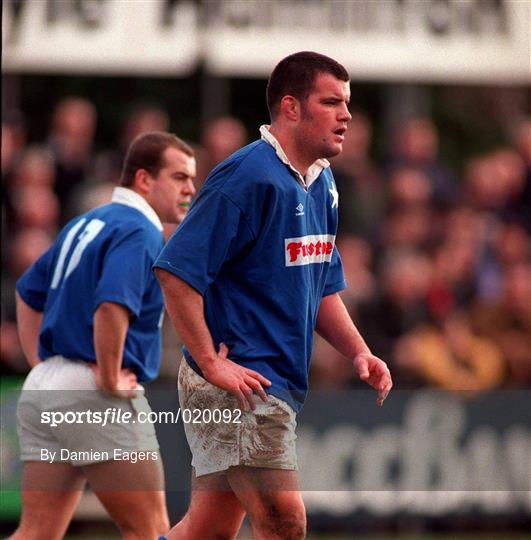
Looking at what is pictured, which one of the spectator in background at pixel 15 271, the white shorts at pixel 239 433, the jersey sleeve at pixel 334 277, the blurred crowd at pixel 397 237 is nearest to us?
the white shorts at pixel 239 433

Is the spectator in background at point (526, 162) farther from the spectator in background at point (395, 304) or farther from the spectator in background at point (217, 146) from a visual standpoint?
the spectator in background at point (217, 146)

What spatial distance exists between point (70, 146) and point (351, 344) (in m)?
5.80

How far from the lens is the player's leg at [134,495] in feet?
22.2

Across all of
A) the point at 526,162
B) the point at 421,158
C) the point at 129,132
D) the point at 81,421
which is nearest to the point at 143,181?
the point at 81,421

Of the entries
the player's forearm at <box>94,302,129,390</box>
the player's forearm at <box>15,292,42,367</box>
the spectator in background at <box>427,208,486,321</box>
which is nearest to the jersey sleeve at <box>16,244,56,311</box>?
the player's forearm at <box>15,292,42,367</box>

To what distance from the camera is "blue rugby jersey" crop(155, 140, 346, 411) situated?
219 inches

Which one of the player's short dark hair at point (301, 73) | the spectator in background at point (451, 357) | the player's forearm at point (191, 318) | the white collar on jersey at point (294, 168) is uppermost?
the player's short dark hair at point (301, 73)

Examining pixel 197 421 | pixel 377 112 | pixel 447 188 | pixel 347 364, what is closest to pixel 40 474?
pixel 197 421

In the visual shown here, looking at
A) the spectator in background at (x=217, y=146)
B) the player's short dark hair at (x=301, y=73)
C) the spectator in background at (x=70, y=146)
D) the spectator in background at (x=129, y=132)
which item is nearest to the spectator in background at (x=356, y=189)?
the spectator in background at (x=217, y=146)

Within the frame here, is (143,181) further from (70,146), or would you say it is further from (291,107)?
(70,146)

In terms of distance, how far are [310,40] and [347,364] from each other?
9.38 ft

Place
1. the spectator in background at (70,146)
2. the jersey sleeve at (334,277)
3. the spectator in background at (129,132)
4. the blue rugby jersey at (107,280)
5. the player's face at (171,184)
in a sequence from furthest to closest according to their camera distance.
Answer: the spectator in background at (129,132)
the spectator in background at (70,146)
the player's face at (171,184)
the blue rugby jersey at (107,280)
the jersey sleeve at (334,277)

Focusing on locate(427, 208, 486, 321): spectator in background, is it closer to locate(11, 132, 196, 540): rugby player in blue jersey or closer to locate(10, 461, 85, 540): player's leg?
locate(11, 132, 196, 540): rugby player in blue jersey

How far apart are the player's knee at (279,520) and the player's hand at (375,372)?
640 millimetres
